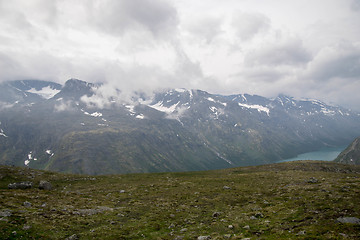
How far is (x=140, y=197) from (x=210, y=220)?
18428 mm

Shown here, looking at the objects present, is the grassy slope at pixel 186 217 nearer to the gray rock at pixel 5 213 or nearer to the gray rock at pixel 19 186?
the gray rock at pixel 5 213

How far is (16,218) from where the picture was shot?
21641 millimetres

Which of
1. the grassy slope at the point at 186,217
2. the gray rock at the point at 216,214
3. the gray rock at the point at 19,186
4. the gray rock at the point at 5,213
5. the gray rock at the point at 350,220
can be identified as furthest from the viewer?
the gray rock at the point at 19,186

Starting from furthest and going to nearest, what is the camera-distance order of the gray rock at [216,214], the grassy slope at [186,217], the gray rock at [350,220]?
the gray rock at [216,214] → the grassy slope at [186,217] → the gray rock at [350,220]

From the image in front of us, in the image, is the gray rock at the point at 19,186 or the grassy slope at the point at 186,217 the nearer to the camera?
the grassy slope at the point at 186,217

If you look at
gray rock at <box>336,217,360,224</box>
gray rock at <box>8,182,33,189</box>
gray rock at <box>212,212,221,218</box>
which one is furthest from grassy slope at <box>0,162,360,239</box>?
gray rock at <box>8,182,33,189</box>

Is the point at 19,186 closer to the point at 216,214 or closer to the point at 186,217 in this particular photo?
the point at 186,217

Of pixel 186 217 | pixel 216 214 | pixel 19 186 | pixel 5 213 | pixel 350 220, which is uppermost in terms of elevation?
pixel 350 220

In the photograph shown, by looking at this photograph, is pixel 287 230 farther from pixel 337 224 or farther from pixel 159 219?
pixel 159 219

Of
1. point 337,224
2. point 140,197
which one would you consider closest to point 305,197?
point 337,224

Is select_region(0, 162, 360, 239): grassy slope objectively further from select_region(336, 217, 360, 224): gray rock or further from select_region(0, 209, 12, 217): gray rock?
select_region(336, 217, 360, 224): gray rock

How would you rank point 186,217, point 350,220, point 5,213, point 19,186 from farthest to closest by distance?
1. point 19,186
2. point 186,217
3. point 5,213
4. point 350,220

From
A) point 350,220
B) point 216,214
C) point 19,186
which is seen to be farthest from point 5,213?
point 350,220

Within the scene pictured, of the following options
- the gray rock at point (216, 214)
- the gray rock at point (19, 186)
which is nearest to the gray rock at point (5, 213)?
the gray rock at point (19, 186)
